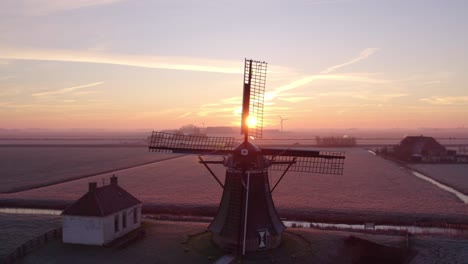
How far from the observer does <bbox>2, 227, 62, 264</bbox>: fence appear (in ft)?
67.4

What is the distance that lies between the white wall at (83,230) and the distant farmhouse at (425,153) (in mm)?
67548

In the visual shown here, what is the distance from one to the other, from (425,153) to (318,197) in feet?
156

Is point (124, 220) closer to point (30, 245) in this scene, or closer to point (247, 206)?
point (30, 245)

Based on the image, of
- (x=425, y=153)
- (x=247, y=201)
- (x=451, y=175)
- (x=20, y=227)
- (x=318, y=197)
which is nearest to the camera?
(x=247, y=201)

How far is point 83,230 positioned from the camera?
75.0ft

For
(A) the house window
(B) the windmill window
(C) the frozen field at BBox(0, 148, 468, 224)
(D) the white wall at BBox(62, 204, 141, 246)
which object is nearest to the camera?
(D) the white wall at BBox(62, 204, 141, 246)

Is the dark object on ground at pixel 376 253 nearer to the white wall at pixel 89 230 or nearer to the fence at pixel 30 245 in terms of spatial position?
the white wall at pixel 89 230

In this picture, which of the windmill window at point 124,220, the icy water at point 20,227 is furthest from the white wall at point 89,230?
the icy water at point 20,227

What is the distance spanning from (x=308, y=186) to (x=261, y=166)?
26.8 meters

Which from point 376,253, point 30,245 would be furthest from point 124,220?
point 376,253

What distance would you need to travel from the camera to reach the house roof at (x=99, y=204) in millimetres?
22891

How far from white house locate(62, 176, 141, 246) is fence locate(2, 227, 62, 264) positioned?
113cm

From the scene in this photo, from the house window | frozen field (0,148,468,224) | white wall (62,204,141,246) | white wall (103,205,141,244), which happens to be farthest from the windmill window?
frozen field (0,148,468,224)

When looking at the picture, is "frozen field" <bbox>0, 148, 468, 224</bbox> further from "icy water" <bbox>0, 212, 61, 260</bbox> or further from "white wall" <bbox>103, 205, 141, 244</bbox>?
"white wall" <bbox>103, 205, 141, 244</bbox>
